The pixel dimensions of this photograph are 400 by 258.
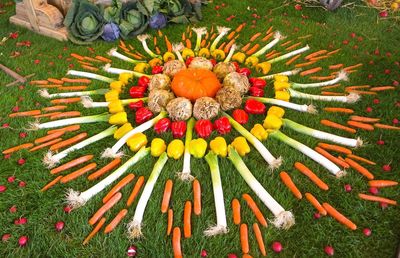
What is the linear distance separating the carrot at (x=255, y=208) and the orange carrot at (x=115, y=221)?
82cm

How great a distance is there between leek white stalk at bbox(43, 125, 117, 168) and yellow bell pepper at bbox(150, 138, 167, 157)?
0.44 metres

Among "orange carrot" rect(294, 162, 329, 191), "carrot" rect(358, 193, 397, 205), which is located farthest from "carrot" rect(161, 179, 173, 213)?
"carrot" rect(358, 193, 397, 205)

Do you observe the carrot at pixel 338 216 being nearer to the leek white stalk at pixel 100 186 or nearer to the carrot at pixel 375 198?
the carrot at pixel 375 198

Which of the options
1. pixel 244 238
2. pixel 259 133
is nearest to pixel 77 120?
pixel 259 133

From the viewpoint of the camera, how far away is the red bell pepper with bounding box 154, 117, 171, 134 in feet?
9.92

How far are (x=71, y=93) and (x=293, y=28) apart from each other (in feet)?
9.09

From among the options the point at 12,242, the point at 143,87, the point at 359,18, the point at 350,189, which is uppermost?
the point at 359,18

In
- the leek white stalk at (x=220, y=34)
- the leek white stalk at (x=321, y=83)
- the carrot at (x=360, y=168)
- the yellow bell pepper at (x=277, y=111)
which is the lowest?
the carrot at (x=360, y=168)

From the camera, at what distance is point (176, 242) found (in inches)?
88.1

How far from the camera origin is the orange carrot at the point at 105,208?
2.40m

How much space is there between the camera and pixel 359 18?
4.75m

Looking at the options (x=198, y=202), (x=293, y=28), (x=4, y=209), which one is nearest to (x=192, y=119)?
(x=198, y=202)

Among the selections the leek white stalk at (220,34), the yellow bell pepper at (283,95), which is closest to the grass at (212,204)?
the yellow bell pepper at (283,95)

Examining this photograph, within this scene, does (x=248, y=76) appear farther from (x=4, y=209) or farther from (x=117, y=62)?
(x=4, y=209)
